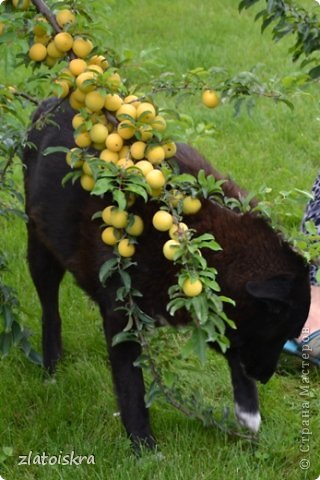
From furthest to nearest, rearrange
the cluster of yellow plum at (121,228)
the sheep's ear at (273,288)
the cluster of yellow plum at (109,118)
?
the sheep's ear at (273,288)
the cluster of yellow plum at (121,228)
the cluster of yellow plum at (109,118)

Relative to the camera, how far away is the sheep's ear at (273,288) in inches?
93.7

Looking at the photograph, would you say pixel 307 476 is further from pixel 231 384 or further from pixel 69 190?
pixel 69 190

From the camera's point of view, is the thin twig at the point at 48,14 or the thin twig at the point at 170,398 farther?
the thin twig at the point at 170,398

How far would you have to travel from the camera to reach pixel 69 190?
9.30ft

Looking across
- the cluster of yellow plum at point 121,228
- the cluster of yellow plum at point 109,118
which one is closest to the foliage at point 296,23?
the cluster of yellow plum at point 109,118

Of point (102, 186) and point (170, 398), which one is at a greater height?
point (102, 186)

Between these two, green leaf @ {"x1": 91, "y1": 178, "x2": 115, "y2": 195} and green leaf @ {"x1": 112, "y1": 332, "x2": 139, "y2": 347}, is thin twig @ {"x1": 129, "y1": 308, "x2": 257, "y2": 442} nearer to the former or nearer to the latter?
green leaf @ {"x1": 112, "y1": 332, "x2": 139, "y2": 347}

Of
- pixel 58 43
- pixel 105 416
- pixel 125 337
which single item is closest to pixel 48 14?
pixel 58 43

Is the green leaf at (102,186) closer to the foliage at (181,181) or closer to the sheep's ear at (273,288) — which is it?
the foliage at (181,181)

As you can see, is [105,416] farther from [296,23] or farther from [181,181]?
[296,23]

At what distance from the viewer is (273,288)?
2.40 metres

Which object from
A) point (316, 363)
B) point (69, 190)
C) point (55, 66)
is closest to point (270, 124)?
point (316, 363)

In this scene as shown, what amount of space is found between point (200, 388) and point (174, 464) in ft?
1.71

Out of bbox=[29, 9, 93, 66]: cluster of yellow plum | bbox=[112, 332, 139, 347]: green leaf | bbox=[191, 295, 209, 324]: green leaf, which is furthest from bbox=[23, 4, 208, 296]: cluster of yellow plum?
bbox=[112, 332, 139, 347]: green leaf
